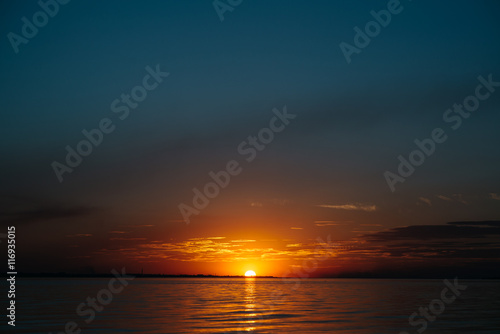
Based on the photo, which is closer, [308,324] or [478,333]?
[478,333]

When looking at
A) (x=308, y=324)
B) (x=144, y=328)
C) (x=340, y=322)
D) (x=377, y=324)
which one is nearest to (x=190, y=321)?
(x=144, y=328)

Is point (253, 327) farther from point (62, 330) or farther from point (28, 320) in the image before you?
point (28, 320)

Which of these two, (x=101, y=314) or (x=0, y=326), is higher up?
(x=101, y=314)

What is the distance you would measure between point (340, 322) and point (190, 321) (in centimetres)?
1230

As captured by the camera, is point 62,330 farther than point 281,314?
No

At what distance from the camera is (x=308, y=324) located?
122ft

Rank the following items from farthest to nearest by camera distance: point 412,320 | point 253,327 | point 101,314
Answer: point 101,314
point 412,320
point 253,327

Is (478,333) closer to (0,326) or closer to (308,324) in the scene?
(308,324)

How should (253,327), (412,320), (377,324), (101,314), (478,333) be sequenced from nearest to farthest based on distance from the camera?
(478,333) → (253,327) → (377,324) → (412,320) → (101,314)

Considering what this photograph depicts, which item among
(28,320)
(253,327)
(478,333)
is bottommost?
(478,333)

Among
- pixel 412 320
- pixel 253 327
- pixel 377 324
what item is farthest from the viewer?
pixel 412 320

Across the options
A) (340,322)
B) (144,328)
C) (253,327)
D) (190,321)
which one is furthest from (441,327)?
(144,328)

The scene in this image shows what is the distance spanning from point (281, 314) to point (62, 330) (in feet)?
67.7

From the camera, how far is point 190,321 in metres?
39.6
